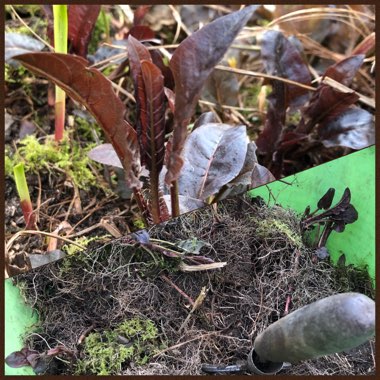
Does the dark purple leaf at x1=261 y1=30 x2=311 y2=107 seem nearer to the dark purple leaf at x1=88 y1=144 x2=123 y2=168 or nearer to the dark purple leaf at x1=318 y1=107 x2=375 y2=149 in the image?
the dark purple leaf at x1=318 y1=107 x2=375 y2=149

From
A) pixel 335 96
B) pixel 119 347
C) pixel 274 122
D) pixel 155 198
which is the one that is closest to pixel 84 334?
pixel 119 347

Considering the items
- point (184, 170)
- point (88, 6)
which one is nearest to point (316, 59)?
point (88, 6)

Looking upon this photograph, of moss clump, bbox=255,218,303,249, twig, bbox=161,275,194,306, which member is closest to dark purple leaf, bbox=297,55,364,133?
moss clump, bbox=255,218,303,249

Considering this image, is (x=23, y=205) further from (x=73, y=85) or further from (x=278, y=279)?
(x=278, y=279)

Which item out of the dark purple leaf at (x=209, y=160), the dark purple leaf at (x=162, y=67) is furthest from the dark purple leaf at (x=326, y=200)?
the dark purple leaf at (x=162, y=67)

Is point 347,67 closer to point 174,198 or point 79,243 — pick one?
point 174,198

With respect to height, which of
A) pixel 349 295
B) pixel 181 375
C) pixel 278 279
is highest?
pixel 349 295
